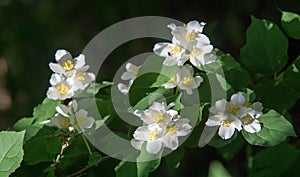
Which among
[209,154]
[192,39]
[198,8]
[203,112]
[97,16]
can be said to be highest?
[192,39]

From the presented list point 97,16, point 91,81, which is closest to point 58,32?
point 97,16

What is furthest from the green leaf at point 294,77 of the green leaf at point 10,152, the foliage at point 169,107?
the green leaf at point 10,152

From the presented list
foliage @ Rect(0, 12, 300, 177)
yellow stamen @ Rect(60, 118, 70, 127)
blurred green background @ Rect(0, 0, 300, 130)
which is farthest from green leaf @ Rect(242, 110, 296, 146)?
blurred green background @ Rect(0, 0, 300, 130)

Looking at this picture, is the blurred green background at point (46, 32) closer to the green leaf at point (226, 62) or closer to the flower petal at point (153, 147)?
the green leaf at point (226, 62)

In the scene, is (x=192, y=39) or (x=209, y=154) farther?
(x=209, y=154)

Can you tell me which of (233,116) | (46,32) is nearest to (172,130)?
(233,116)

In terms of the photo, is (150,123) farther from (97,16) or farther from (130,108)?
(97,16)
